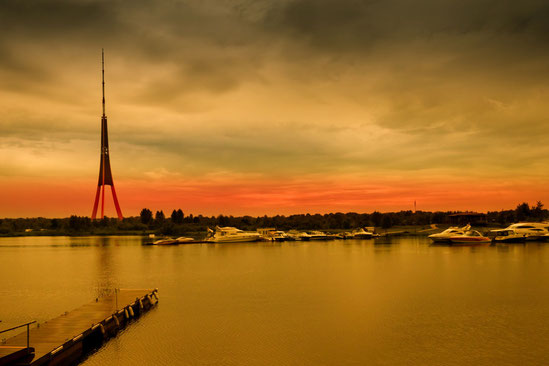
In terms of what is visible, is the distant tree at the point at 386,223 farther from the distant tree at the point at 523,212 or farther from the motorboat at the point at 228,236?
the motorboat at the point at 228,236

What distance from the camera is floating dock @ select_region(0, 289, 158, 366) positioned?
669 inches

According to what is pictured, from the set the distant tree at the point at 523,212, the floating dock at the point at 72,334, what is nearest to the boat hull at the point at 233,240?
the floating dock at the point at 72,334

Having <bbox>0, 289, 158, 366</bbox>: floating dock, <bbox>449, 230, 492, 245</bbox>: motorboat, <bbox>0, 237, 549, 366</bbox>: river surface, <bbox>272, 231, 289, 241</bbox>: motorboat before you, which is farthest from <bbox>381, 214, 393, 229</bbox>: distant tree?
<bbox>0, 289, 158, 366</bbox>: floating dock

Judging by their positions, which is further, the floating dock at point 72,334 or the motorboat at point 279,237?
the motorboat at point 279,237

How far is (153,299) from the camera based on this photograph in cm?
3603

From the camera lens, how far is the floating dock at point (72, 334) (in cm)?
1700

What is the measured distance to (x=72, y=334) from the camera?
22.3 meters

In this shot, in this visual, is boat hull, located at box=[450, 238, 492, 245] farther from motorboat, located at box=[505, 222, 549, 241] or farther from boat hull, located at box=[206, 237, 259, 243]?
boat hull, located at box=[206, 237, 259, 243]

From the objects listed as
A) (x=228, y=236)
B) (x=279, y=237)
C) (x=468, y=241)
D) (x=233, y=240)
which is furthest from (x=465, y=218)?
(x=228, y=236)

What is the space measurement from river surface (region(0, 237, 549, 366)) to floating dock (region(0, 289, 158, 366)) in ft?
2.81

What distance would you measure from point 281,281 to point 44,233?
17761 cm

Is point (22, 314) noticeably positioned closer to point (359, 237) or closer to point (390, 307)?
point (390, 307)

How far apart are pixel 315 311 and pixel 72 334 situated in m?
16.0

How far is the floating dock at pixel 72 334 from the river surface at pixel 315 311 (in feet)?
2.81
